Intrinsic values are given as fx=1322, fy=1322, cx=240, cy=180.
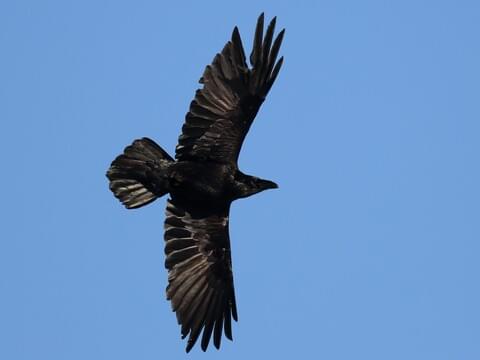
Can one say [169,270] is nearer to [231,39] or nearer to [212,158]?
[212,158]

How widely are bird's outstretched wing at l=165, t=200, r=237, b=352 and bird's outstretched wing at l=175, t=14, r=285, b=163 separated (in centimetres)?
88

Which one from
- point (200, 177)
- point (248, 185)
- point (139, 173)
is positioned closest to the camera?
point (200, 177)

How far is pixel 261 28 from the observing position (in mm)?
16594

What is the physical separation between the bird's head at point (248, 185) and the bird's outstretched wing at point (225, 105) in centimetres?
26

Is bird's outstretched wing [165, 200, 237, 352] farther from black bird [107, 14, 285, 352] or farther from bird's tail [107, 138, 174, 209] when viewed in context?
bird's tail [107, 138, 174, 209]

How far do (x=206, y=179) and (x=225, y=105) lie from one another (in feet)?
3.24

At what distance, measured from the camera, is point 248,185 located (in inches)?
675

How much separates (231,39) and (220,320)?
366cm

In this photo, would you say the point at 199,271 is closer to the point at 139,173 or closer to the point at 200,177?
the point at 200,177

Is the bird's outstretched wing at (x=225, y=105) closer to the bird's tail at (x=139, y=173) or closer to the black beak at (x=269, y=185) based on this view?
the bird's tail at (x=139, y=173)

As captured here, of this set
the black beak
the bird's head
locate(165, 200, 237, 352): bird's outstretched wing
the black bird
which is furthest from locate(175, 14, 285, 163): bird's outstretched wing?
locate(165, 200, 237, 352): bird's outstretched wing

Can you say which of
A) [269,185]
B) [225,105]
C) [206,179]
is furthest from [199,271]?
[225,105]

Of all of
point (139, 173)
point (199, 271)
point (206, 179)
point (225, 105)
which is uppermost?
point (225, 105)

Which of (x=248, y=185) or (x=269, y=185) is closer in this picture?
(x=248, y=185)
